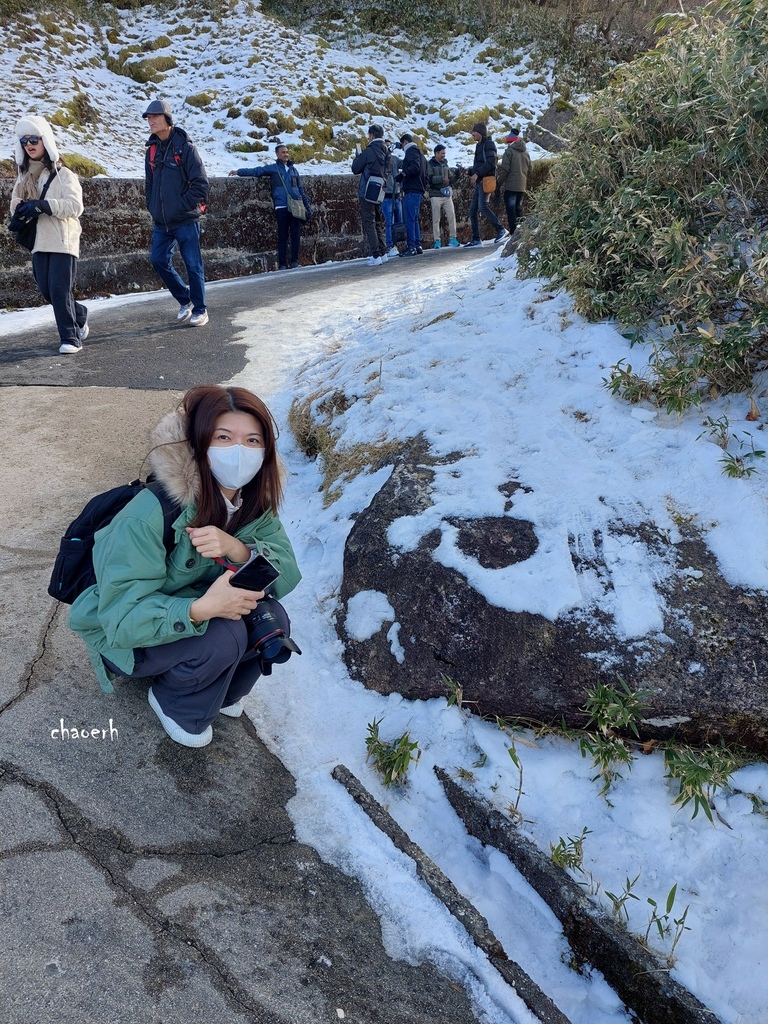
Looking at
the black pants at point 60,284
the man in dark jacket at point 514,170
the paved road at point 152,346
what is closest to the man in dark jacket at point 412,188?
the man in dark jacket at point 514,170

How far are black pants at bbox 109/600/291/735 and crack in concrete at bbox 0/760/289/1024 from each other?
1.40 feet

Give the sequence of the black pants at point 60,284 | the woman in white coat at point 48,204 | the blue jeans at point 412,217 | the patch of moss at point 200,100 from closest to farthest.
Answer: the woman in white coat at point 48,204 < the black pants at point 60,284 < the blue jeans at point 412,217 < the patch of moss at point 200,100

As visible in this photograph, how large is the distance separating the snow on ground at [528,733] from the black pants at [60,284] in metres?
2.98

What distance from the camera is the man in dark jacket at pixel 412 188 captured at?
11.3 m

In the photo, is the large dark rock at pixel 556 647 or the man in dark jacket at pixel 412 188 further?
the man in dark jacket at pixel 412 188

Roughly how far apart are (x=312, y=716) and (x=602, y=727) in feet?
3.57

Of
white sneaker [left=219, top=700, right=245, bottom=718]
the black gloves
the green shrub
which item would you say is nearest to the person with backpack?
white sneaker [left=219, top=700, right=245, bottom=718]

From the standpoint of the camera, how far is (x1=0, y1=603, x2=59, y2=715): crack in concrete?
2574 mm

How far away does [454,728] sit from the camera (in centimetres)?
271

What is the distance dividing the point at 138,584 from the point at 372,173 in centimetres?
958

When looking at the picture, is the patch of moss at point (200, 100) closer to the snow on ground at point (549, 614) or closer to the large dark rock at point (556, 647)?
the snow on ground at point (549, 614)

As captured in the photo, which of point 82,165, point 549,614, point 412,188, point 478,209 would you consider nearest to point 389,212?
point 412,188

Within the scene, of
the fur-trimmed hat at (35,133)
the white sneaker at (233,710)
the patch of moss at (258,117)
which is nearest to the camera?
the white sneaker at (233,710)

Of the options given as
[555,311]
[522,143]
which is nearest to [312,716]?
[555,311]
